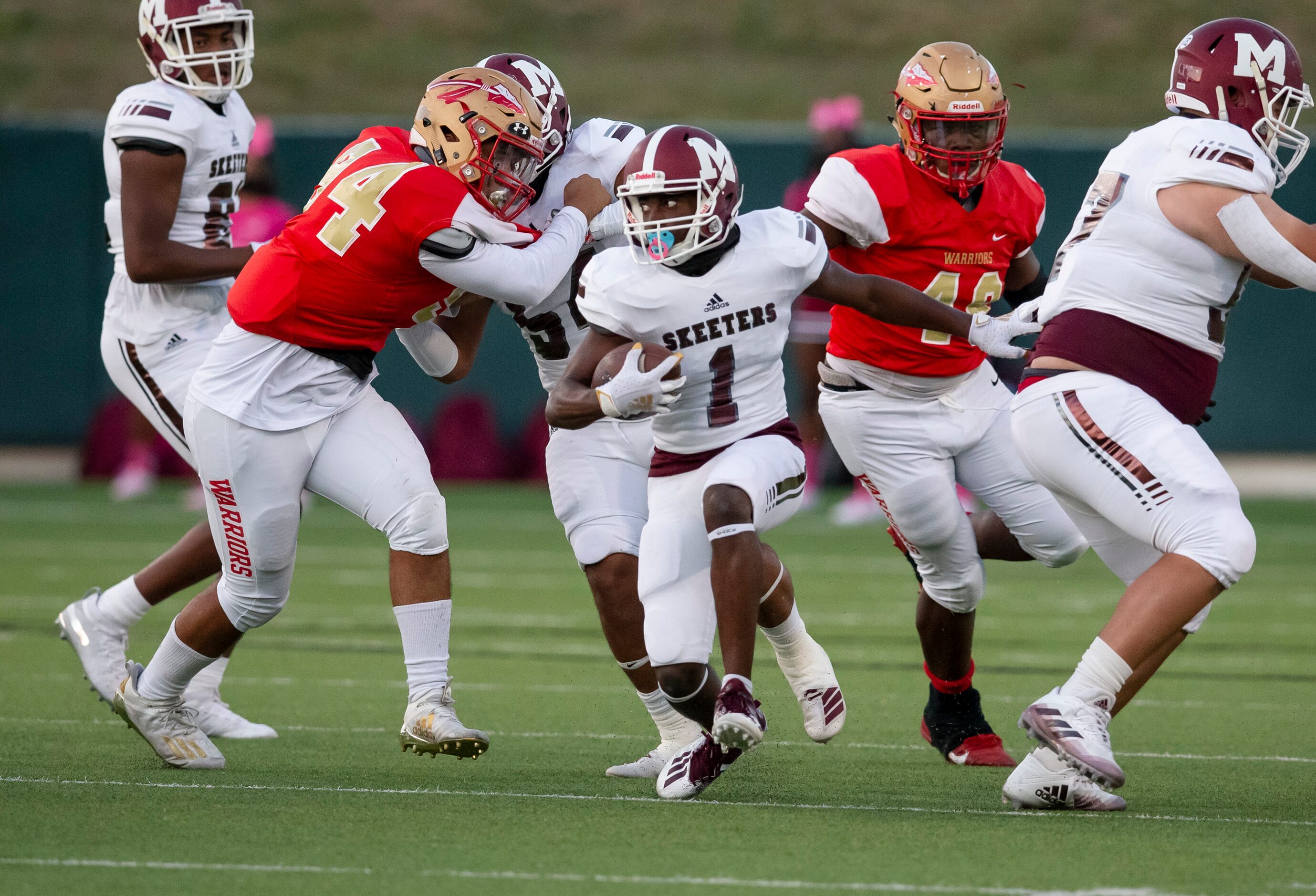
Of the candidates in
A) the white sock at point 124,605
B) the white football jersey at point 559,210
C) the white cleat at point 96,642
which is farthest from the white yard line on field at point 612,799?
the white football jersey at point 559,210

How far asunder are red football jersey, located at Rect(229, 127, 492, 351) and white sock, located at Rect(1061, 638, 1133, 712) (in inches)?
70.4

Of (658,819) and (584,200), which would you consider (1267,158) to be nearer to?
(584,200)

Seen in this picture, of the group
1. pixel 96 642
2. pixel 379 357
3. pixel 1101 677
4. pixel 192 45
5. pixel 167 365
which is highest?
pixel 192 45

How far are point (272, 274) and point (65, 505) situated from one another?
26.2ft

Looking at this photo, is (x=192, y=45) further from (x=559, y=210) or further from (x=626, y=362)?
(x=626, y=362)

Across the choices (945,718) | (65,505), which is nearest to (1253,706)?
(945,718)

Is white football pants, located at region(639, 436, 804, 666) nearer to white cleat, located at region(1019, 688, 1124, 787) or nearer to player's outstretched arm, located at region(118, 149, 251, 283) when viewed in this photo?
white cleat, located at region(1019, 688, 1124, 787)

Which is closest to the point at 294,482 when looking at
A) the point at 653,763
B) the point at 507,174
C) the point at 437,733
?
the point at 437,733

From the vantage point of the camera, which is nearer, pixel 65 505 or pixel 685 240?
pixel 685 240

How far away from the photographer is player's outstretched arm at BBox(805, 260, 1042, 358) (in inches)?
181

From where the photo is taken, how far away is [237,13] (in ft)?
18.3

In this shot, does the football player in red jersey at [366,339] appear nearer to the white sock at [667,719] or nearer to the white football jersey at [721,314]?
the white football jersey at [721,314]

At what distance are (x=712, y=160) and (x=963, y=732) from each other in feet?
5.74

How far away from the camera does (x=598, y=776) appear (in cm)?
480
